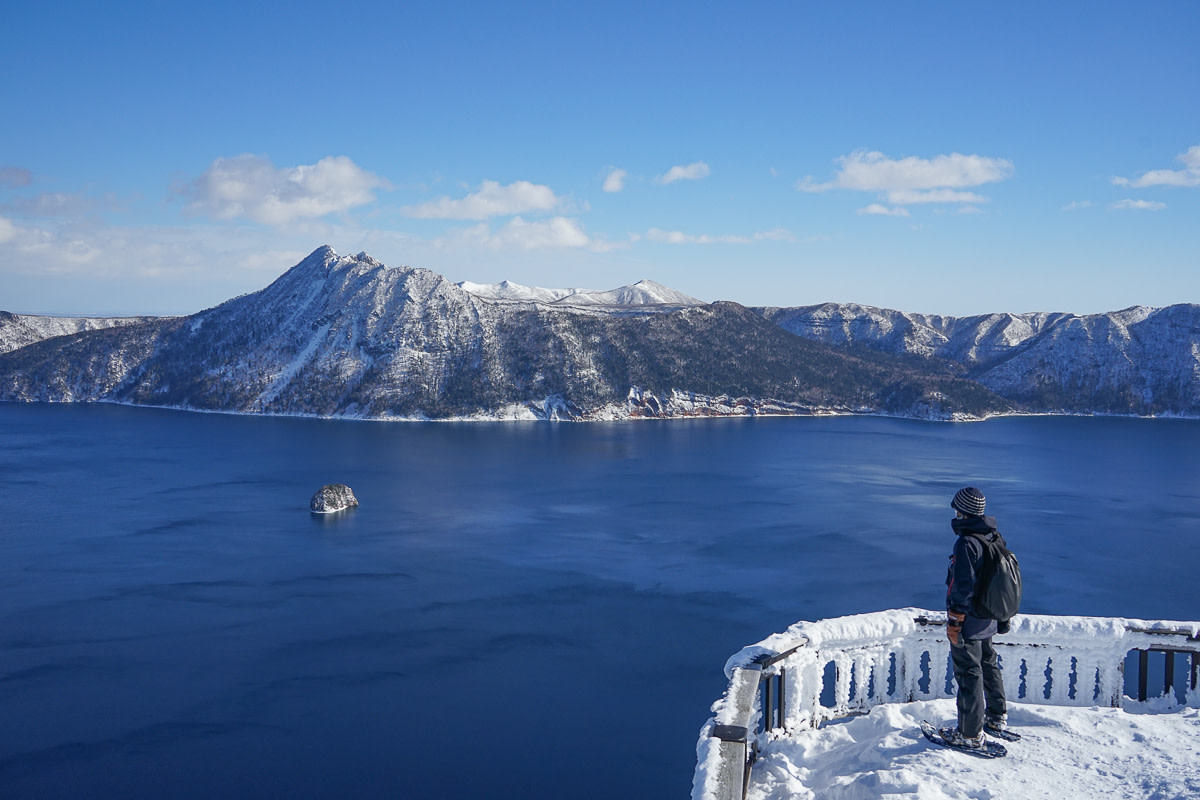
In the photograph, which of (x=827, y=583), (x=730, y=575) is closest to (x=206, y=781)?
(x=730, y=575)

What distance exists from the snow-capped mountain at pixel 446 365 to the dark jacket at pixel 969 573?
143461 mm

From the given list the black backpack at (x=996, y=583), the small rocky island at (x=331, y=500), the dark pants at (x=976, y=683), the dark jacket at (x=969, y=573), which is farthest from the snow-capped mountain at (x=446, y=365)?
the black backpack at (x=996, y=583)

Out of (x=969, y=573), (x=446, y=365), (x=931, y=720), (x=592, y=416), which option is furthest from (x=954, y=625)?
(x=446, y=365)

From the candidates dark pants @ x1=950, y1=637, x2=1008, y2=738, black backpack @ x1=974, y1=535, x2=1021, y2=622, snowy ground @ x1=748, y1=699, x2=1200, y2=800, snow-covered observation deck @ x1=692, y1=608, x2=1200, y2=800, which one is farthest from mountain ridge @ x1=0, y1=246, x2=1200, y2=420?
black backpack @ x1=974, y1=535, x2=1021, y2=622

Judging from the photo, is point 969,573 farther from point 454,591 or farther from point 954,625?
point 454,591

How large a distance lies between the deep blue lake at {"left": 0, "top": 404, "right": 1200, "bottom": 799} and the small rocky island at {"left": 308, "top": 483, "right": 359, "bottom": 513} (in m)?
2.18

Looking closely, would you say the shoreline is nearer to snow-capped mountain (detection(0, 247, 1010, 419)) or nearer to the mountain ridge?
the mountain ridge

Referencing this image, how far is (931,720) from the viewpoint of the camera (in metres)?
10.6

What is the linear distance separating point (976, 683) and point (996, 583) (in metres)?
1.29

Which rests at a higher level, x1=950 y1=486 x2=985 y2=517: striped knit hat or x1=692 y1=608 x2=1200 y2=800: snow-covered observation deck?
x1=950 y1=486 x2=985 y2=517: striped knit hat

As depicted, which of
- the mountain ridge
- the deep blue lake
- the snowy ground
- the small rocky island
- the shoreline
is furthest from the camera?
the mountain ridge

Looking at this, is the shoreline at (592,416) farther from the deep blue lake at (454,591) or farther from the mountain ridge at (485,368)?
the deep blue lake at (454,591)

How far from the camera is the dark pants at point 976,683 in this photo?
9516mm

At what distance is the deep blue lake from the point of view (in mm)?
26266
